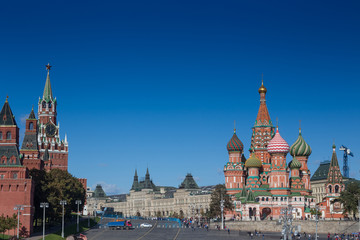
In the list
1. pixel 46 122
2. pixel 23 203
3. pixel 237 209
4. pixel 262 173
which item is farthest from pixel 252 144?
pixel 23 203

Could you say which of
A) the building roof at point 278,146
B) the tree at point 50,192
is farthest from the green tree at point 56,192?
the building roof at point 278,146

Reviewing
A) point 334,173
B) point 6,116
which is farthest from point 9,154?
point 334,173

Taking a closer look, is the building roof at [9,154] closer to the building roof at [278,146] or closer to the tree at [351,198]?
the tree at [351,198]

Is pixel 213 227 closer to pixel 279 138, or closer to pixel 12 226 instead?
pixel 279 138

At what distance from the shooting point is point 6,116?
100125 mm

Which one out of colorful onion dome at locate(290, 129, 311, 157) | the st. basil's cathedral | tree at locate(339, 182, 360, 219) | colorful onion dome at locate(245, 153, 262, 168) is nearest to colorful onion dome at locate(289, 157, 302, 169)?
the st. basil's cathedral

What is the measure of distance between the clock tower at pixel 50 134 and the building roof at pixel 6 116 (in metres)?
71.2

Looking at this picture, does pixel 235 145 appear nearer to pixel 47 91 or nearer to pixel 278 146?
pixel 278 146

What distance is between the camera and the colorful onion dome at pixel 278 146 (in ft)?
473

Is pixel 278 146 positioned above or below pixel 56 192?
above

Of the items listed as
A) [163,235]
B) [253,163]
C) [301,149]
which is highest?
[301,149]

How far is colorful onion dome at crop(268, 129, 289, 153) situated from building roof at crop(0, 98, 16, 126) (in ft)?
229

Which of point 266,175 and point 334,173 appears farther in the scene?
point 266,175

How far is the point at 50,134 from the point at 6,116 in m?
82.8
